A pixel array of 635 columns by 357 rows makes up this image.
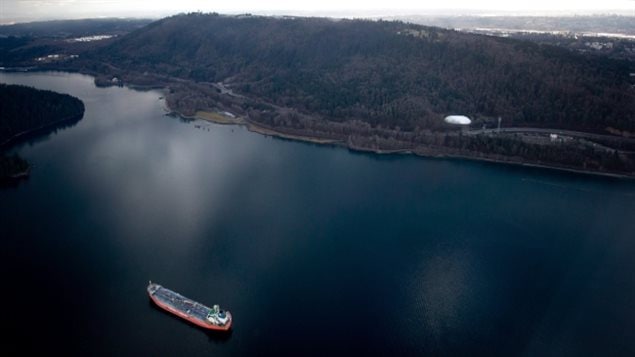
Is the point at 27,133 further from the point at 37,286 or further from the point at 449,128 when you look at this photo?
the point at 449,128

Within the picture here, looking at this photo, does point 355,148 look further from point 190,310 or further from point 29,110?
point 29,110

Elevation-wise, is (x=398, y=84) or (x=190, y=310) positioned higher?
(x=398, y=84)

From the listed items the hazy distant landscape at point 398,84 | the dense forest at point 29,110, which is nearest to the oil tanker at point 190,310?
the hazy distant landscape at point 398,84

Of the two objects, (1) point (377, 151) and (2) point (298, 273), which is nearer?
(2) point (298, 273)

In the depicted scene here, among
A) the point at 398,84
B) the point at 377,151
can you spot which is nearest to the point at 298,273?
the point at 377,151

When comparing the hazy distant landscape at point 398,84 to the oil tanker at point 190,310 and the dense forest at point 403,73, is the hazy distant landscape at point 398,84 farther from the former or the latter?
the oil tanker at point 190,310

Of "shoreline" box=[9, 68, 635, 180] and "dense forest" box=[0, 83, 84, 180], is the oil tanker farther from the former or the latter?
"dense forest" box=[0, 83, 84, 180]

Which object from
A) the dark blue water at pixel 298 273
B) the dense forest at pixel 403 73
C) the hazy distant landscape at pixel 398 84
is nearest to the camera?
the dark blue water at pixel 298 273

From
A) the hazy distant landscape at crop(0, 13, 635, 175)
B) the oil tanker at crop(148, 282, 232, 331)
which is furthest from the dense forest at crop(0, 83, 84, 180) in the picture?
the oil tanker at crop(148, 282, 232, 331)
